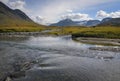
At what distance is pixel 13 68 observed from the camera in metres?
29.4

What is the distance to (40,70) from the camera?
2858cm

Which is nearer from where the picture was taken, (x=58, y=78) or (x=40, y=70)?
(x=58, y=78)

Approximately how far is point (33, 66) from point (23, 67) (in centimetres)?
182

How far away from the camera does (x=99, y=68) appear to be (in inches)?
1215

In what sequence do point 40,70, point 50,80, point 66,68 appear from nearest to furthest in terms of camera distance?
point 50,80 < point 40,70 < point 66,68

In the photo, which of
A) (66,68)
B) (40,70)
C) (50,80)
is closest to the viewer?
(50,80)

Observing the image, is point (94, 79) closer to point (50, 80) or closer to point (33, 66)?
point (50, 80)

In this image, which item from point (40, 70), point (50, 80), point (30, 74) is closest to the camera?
point (50, 80)

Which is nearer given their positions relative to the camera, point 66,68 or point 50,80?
point 50,80

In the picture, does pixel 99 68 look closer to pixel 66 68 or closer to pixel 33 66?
pixel 66 68

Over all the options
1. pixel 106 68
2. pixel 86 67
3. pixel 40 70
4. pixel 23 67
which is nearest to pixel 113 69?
pixel 106 68

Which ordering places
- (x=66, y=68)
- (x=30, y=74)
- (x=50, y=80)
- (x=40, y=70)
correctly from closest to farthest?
(x=50, y=80), (x=30, y=74), (x=40, y=70), (x=66, y=68)

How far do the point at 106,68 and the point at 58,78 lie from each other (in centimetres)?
990

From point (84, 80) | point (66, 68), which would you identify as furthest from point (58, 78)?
point (66, 68)
